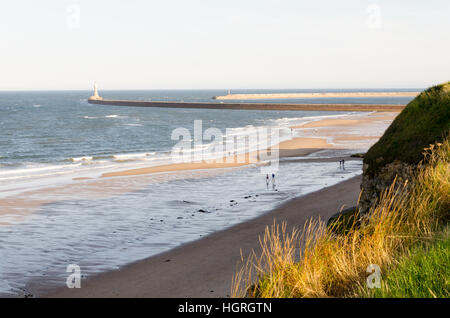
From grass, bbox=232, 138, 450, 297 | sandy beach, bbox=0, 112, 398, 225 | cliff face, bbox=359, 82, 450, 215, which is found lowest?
sandy beach, bbox=0, 112, 398, 225

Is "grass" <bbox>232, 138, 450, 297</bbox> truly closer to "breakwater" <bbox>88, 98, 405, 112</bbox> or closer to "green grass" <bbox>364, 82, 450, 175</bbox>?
"green grass" <bbox>364, 82, 450, 175</bbox>

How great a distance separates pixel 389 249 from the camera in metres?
6.29

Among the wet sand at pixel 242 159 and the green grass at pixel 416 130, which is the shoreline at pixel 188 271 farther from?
the wet sand at pixel 242 159

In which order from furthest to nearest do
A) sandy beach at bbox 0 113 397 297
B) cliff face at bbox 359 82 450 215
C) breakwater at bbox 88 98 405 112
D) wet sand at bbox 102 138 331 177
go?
breakwater at bbox 88 98 405 112
wet sand at bbox 102 138 331 177
sandy beach at bbox 0 113 397 297
cliff face at bbox 359 82 450 215

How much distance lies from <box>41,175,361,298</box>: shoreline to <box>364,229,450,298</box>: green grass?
254 centimetres

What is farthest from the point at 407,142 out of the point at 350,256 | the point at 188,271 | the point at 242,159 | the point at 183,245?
the point at 242,159

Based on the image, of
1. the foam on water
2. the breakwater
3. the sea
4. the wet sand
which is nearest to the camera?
the foam on water

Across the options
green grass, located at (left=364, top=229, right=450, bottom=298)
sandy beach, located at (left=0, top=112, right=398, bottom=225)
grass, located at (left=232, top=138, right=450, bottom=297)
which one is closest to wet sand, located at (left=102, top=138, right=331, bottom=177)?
sandy beach, located at (left=0, top=112, right=398, bottom=225)

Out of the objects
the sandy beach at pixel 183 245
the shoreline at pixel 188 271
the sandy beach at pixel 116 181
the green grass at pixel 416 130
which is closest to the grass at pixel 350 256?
the sandy beach at pixel 183 245

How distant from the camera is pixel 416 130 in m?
10.6

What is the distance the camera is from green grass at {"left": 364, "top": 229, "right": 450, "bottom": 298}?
4.71 m
